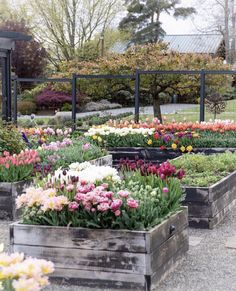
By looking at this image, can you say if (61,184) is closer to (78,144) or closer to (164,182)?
(164,182)

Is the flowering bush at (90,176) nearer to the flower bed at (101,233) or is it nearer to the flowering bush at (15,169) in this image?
the flower bed at (101,233)

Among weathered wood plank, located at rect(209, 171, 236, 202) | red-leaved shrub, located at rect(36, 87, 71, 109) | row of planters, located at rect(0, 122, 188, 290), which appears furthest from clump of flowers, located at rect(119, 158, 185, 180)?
red-leaved shrub, located at rect(36, 87, 71, 109)

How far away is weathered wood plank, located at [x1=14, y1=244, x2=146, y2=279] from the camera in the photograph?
3998mm

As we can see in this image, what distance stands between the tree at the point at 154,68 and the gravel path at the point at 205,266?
36.2 feet

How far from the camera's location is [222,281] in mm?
4285

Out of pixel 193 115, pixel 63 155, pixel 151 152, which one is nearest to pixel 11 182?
pixel 63 155

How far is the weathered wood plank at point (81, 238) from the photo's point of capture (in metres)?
4.03

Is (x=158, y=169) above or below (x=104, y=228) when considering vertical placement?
above

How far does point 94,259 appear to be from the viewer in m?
4.09

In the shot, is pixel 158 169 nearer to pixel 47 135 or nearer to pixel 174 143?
pixel 174 143

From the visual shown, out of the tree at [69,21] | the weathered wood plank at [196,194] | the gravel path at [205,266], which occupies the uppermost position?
the tree at [69,21]

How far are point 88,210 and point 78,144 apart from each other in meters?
4.86

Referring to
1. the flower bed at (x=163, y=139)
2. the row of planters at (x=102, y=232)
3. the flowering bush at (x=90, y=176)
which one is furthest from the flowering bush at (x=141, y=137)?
the row of planters at (x=102, y=232)

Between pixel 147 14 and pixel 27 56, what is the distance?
11.8 metres
